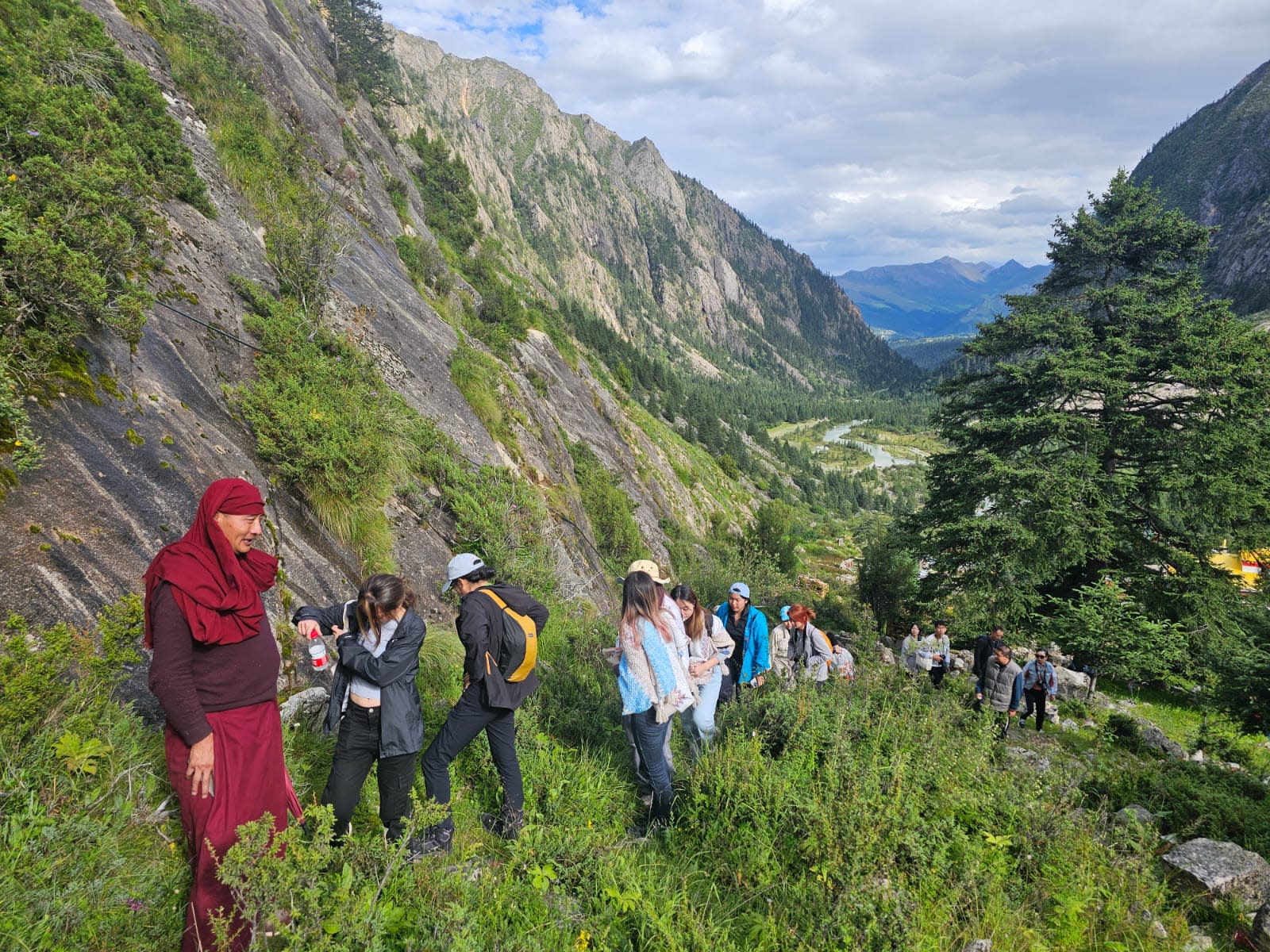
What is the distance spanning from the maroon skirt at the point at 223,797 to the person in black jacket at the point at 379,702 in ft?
1.29

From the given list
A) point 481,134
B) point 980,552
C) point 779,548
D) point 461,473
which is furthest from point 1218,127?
point 461,473

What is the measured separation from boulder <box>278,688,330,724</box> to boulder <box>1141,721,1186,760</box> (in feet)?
35.5

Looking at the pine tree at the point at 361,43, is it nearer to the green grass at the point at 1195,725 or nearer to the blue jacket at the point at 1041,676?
the blue jacket at the point at 1041,676

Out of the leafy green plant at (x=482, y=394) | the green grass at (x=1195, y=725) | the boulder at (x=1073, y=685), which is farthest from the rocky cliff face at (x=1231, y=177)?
the leafy green plant at (x=482, y=394)

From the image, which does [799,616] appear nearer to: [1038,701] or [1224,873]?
[1224,873]

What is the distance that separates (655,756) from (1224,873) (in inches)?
142

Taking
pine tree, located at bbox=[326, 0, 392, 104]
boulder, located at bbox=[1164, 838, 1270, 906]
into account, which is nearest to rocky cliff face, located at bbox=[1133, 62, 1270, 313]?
pine tree, located at bbox=[326, 0, 392, 104]

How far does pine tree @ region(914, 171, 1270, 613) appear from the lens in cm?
1319

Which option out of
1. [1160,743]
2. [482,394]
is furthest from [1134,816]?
[482,394]

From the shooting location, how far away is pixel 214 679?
253 cm

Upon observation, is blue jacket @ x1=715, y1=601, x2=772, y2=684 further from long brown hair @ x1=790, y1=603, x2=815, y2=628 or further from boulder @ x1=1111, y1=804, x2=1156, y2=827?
boulder @ x1=1111, y1=804, x2=1156, y2=827

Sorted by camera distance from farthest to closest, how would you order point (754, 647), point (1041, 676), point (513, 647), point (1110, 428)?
point (1110, 428) < point (1041, 676) < point (754, 647) < point (513, 647)

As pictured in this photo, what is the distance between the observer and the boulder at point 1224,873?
3445 mm

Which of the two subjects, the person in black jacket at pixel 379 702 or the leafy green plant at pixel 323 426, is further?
the leafy green plant at pixel 323 426
